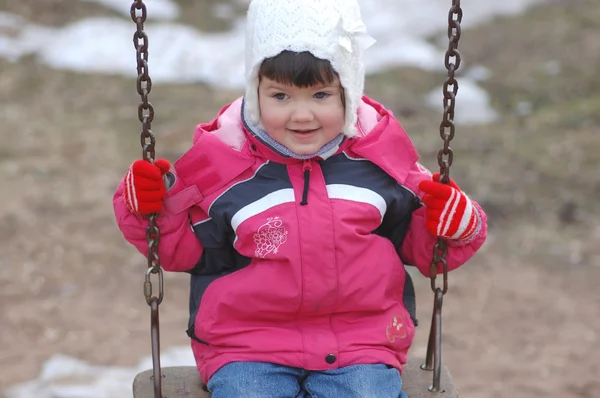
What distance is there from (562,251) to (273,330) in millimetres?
3371

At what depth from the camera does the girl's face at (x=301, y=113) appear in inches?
87.8

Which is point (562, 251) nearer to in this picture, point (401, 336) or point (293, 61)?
point (401, 336)

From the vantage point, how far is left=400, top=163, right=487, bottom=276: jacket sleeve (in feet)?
7.97

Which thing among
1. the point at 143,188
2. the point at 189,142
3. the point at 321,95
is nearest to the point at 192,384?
the point at 143,188

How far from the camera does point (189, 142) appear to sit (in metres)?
6.98

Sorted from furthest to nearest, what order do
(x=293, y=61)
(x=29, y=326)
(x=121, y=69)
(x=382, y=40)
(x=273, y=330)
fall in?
(x=382, y=40) < (x=121, y=69) < (x=29, y=326) < (x=273, y=330) < (x=293, y=61)

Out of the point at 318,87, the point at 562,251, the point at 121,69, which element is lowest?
the point at 562,251

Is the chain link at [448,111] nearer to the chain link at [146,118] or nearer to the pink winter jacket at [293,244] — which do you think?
the pink winter jacket at [293,244]

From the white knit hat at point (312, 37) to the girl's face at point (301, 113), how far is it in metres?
0.03

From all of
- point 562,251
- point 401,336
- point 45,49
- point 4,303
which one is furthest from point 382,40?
point 401,336

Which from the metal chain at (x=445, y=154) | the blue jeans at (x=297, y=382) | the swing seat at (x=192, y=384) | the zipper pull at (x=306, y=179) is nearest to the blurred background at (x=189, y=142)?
the swing seat at (x=192, y=384)

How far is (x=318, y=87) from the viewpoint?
2.23 meters

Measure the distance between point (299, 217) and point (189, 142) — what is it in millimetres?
4805

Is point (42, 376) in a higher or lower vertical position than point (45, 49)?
lower
